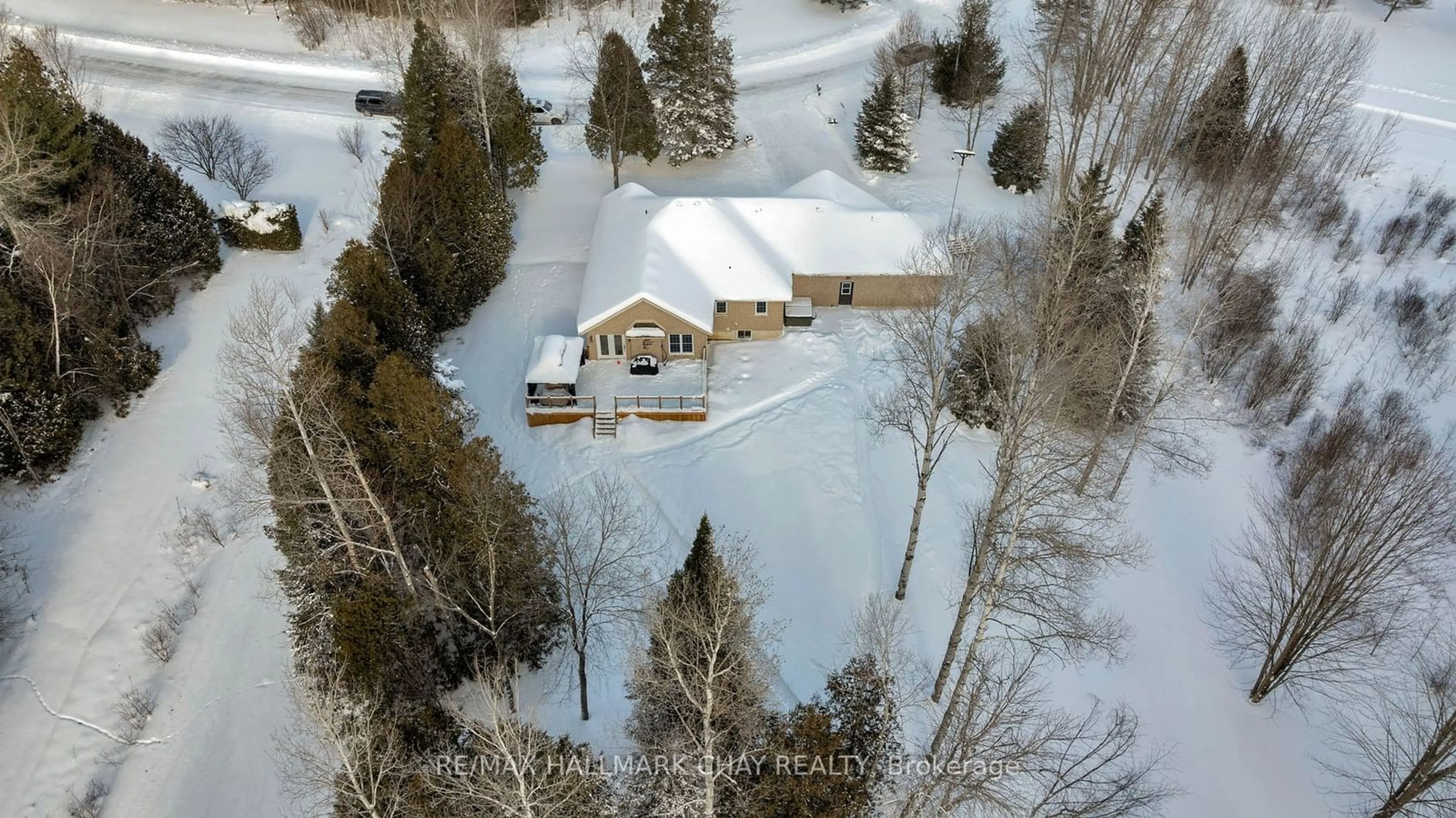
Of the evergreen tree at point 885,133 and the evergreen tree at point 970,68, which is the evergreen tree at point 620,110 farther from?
the evergreen tree at point 970,68

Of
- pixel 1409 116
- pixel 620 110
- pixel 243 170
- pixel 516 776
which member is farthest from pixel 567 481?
pixel 1409 116

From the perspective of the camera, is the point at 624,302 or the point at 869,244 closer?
the point at 624,302

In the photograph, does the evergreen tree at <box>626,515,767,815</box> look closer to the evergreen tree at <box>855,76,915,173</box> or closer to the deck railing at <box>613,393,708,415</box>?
the deck railing at <box>613,393,708,415</box>

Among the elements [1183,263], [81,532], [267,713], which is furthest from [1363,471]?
[81,532]

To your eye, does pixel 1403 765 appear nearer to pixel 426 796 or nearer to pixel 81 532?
pixel 426 796

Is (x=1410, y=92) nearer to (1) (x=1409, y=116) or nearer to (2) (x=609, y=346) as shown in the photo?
(1) (x=1409, y=116)

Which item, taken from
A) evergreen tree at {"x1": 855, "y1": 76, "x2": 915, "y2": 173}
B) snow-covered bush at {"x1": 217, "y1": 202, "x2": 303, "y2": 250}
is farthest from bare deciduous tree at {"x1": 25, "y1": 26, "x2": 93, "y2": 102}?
evergreen tree at {"x1": 855, "y1": 76, "x2": 915, "y2": 173}

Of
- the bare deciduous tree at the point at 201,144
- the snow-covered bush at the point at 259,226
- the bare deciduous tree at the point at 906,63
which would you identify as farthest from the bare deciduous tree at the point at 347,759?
the bare deciduous tree at the point at 906,63
